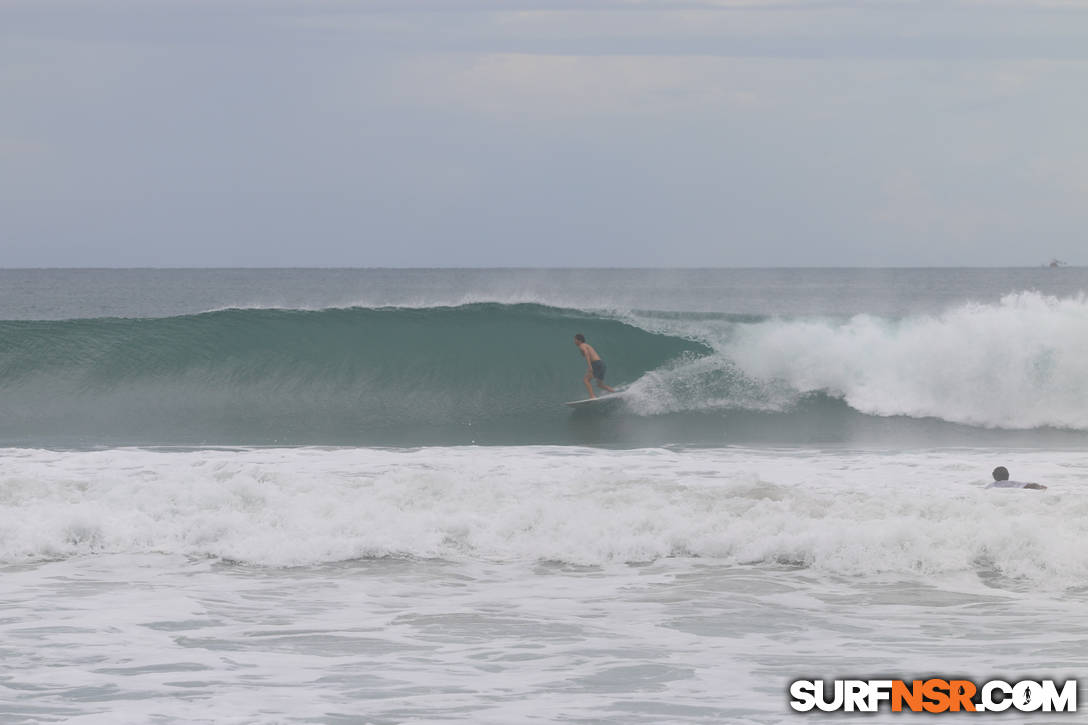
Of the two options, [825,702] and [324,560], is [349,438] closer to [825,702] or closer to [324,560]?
[324,560]

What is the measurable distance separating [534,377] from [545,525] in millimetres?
9011

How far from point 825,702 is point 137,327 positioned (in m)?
17.4

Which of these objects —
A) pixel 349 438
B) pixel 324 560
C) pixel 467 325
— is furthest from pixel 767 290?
pixel 324 560

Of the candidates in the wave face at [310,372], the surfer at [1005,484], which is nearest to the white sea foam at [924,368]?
the wave face at [310,372]

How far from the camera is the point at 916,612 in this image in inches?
278

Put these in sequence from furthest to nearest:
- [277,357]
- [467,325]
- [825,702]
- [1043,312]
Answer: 1. [467,325]
2. [277,357]
3. [1043,312]
4. [825,702]

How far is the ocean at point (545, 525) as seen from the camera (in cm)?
583

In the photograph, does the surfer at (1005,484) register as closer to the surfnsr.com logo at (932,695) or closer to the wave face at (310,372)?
the surfnsr.com logo at (932,695)

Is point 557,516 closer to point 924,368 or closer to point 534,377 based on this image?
point 534,377

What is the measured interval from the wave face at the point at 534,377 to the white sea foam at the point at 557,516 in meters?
3.86

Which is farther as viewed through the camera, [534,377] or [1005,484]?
[534,377]

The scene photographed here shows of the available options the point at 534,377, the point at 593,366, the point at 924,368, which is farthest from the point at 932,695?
the point at 534,377

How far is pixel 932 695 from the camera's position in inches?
217

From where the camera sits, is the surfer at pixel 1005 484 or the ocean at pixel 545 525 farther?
the surfer at pixel 1005 484
